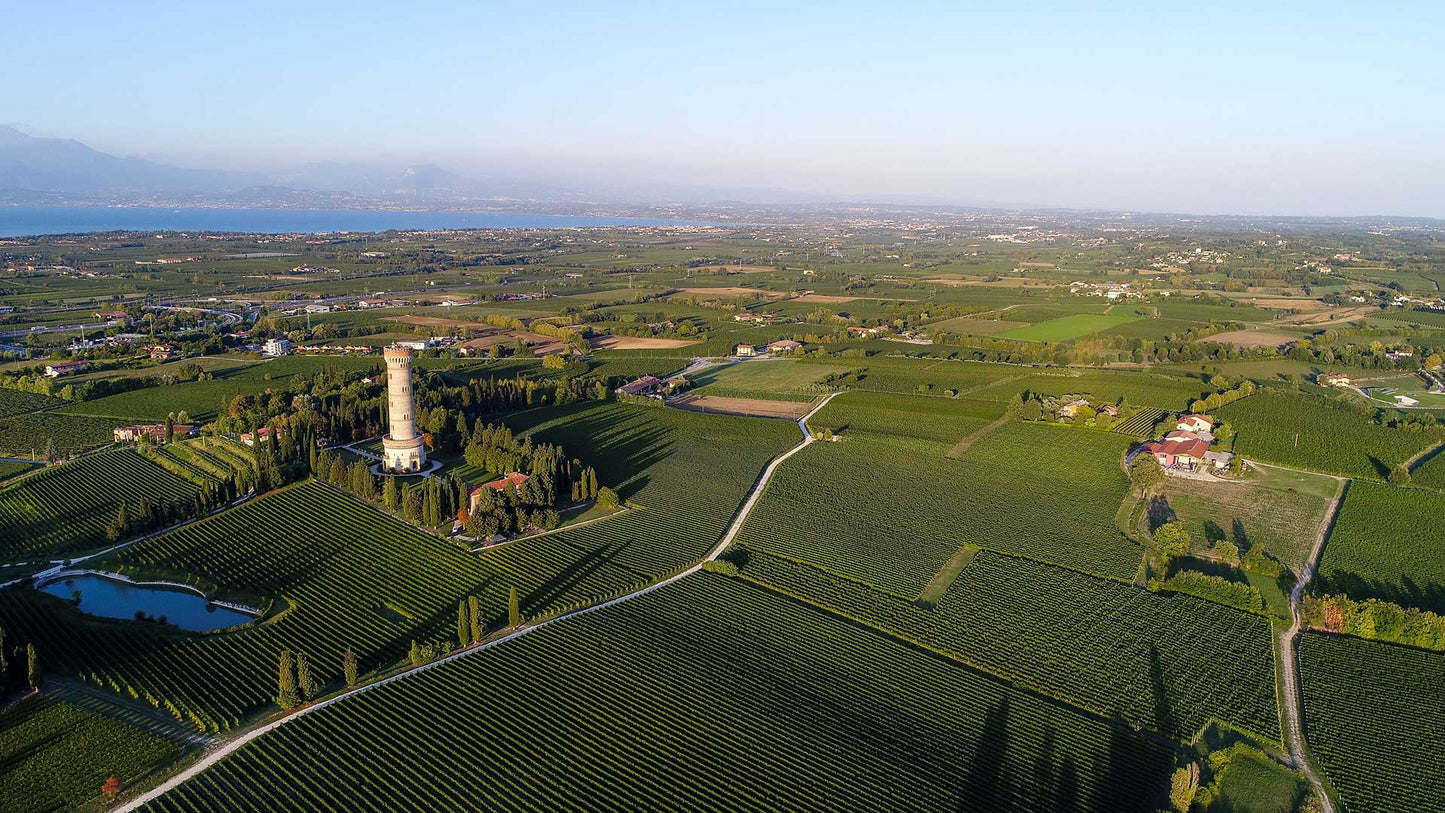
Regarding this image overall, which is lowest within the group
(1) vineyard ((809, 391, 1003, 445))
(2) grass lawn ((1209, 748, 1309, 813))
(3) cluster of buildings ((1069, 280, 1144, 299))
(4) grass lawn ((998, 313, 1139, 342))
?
(2) grass lawn ((1209, 748, 1309, 813))

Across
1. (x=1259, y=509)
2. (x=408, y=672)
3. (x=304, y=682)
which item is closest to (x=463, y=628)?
(x=408, y=672)

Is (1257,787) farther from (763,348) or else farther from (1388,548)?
(763,348)

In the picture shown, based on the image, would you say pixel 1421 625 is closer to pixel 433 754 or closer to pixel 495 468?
pixel 433 754

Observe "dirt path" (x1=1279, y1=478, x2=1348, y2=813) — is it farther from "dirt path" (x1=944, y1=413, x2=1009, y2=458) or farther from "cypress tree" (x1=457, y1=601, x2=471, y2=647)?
"cypress tree" (x1=457, y1=601, x2=471, y2=647)

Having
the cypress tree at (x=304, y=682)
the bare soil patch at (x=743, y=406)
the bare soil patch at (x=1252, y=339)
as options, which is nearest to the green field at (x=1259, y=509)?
the bare soil patch at (x=743, y=406)

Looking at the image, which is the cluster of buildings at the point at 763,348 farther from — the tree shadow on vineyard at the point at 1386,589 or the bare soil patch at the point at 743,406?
the tree shadow on vineyard at the point at 1386,589

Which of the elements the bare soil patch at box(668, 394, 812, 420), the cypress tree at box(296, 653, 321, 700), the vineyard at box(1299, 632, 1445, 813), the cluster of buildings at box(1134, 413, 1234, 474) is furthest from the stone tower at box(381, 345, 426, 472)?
the cluster of buildings at box(1134, 413, 1234, 474)

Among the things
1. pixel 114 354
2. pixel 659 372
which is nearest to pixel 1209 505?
pixel 659 372
